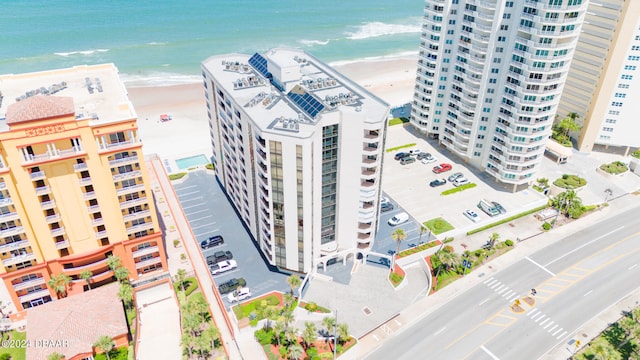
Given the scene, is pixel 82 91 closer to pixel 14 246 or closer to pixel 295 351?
pixel 14 246

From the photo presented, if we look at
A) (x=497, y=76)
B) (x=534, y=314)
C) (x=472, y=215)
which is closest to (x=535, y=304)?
(x=534, y=314)

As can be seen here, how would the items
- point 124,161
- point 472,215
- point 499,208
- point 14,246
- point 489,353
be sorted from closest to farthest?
point 14,246, point 124,161, point 489,353, point 472,215, point 499,208

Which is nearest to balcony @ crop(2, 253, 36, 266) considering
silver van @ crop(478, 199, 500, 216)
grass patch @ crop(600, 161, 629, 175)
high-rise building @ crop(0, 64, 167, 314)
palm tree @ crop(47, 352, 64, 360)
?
high-rise building @ crop(0, 64, 167, 314)

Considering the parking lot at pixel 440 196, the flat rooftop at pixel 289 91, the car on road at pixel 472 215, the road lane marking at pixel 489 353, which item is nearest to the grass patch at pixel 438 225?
the parking lot at pixel 440 196

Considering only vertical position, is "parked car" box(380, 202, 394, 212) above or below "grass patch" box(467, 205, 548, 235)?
above

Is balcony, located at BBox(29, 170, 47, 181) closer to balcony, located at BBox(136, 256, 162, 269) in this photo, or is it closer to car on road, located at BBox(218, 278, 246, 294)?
balcony, located at BBox(136, 256, 162, 269)

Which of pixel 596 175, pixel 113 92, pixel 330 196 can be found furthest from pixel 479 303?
pixel 113 92
